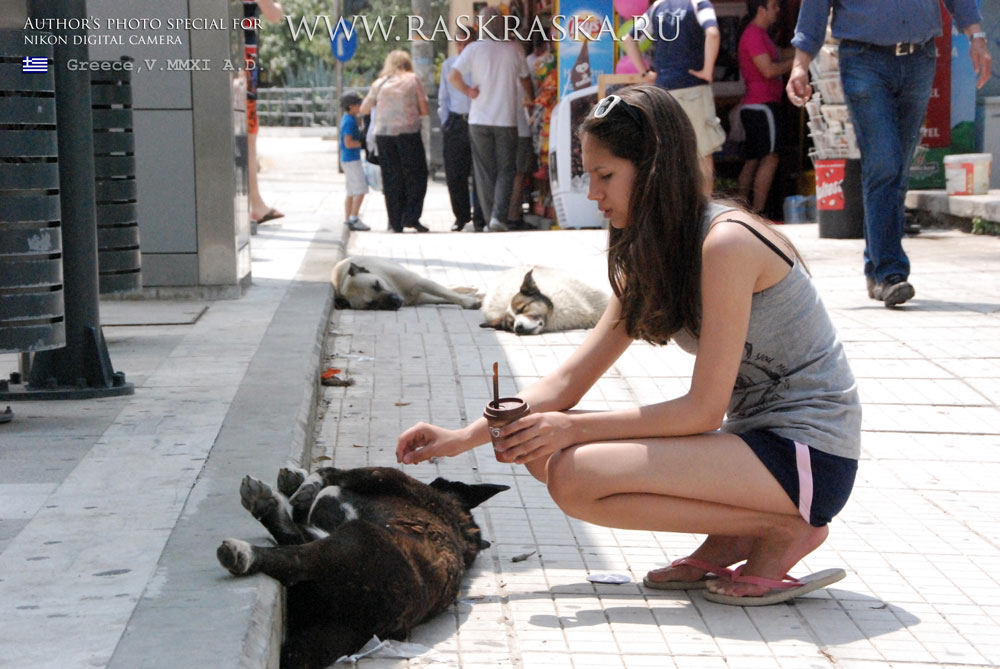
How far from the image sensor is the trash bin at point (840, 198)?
11312 millimetres

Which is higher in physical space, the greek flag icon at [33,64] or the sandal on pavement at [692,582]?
the greek flag icon at [33,64]

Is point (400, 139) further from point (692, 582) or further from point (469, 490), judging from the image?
point (692, 582)

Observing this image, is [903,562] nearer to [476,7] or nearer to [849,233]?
[849,233]

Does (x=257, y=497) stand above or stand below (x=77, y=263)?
below

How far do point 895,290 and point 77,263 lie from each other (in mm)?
4750

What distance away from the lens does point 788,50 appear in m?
13.4

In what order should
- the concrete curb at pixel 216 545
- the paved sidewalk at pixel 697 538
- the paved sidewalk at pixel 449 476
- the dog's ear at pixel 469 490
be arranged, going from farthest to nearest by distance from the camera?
the dog's ear at pixel 469 490, the paved sidewalk at pixel 697 538, the paved sidewalk at pixel 449 476, the concrete curb at pixel 216 545

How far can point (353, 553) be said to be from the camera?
2.92m

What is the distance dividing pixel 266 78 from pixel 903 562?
11421 millimetres

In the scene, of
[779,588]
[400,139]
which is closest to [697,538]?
[779,588]

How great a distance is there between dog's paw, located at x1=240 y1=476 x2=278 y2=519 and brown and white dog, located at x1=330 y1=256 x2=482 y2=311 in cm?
519

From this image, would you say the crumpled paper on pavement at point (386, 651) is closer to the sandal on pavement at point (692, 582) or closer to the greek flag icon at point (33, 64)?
the sandal on pavement at point (692, 582)

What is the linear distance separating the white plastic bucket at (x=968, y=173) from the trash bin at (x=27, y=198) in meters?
9.07

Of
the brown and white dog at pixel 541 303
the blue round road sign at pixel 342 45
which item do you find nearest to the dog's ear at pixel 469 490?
the brown and white dog at pixel 541 303
